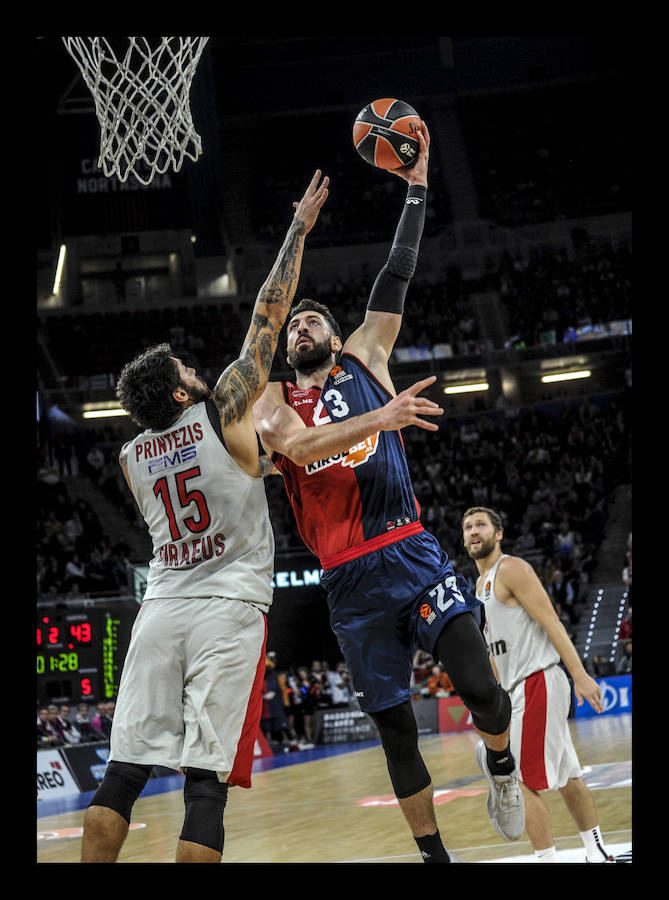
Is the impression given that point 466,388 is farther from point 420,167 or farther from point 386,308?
point 386,308

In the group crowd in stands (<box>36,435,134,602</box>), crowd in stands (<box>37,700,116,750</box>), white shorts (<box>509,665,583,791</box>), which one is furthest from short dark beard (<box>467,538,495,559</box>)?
crowd in stands (<box>36,435,134,602</box>)

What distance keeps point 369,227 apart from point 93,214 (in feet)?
26.0

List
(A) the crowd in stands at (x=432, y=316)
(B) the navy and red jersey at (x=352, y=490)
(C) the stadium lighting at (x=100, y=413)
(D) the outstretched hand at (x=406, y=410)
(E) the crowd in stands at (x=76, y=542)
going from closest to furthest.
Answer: (D) the outstretched hand at (x=406, y=410) → (B) the navy and red jersey at (x=352, y=490) → (E) the crowd in stands at (x=76, y=542) → (C) the stadium lighting at (x=100, y=413) → (A) the crowd in stands at (x=432, y=316)

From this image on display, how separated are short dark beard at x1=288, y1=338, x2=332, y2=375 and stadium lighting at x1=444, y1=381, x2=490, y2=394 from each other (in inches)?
843

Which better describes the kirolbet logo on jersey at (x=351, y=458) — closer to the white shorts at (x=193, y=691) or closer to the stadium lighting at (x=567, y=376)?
the white shorts at (x=193, y=691)

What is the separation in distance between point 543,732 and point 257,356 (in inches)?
105

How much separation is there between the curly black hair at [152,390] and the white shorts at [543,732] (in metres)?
2.64

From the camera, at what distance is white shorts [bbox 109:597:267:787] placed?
12.7ft

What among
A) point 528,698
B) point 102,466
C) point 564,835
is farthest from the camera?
point 102,466

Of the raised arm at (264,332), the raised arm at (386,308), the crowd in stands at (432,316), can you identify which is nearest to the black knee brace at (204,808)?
the raised arm at (264,332)

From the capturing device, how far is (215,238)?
90.3 feet

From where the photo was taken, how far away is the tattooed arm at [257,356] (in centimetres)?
429

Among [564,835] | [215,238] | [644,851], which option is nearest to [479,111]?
[215,238]
